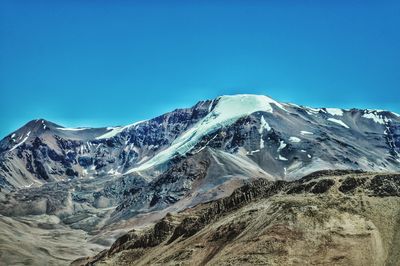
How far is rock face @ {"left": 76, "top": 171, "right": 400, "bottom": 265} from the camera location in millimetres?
81875

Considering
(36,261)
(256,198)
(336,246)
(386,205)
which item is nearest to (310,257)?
(336,246)

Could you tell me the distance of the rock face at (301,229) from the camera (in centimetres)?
8188

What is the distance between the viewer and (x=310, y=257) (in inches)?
Result: 3162

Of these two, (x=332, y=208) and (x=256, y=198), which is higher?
(x=256, y=198)

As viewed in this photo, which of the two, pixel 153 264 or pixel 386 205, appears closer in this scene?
pixel 386 205

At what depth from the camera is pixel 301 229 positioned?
3410 inches

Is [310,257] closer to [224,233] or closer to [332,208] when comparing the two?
[332,208]

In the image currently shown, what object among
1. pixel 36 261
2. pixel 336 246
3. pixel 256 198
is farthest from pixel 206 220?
pixel 36 261

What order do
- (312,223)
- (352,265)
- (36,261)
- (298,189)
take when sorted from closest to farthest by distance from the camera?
(352,265)
(312,223)
(298,189)
(36,261)

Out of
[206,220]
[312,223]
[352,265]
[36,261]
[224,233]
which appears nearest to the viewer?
[352,265]

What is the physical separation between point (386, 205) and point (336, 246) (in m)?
14.9

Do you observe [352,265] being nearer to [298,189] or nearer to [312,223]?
[312,223]

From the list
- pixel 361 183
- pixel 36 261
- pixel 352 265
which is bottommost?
pixel 352 265

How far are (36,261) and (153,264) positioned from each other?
102032 mm
